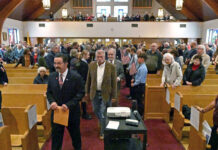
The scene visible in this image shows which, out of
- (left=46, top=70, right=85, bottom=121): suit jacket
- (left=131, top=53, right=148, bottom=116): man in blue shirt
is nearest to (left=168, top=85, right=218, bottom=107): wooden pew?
(left=131, top=53, right=148, bottom=116): man in blue shirt

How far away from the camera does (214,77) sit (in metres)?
5.45

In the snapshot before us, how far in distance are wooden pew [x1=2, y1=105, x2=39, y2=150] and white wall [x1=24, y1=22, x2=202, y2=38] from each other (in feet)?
42.0

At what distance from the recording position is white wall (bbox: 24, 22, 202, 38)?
14977 mm

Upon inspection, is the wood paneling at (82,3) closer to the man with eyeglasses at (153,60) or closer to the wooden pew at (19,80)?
the man with eyeglasses at (153,60)

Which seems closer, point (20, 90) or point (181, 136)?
point (181, 136)

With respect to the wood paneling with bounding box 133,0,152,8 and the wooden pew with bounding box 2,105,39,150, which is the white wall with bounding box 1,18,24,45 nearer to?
Answer: the wooden pew with bounding box 2,105,39,150

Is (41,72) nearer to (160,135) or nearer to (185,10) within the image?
(160,135)

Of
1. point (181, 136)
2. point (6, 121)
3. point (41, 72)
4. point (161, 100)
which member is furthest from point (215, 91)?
point (6, 121)

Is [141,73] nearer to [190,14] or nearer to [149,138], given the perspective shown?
[149,138]

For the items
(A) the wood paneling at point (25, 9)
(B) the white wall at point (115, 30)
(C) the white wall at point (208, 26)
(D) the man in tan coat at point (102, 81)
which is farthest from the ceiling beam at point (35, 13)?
(D) the man in tan coat at point (102, 81)

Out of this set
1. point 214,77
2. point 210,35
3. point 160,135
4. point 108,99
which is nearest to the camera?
point 108,99

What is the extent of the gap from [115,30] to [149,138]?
12329 mm

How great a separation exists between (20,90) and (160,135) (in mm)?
2972

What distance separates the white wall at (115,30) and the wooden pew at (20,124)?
1281 centimetres
